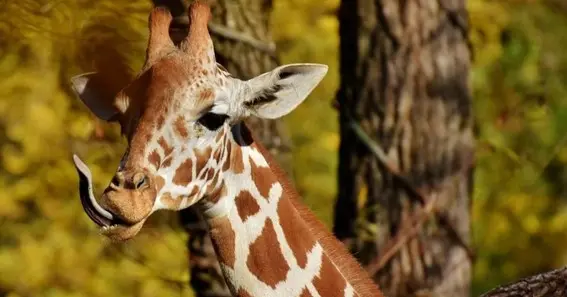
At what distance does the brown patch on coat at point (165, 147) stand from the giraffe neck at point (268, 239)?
0.30 m

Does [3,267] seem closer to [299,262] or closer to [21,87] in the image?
[21,87]

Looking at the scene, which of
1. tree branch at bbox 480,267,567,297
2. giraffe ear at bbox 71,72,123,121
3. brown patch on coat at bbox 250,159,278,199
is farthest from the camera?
tree branch at bbox 480,267,567,297

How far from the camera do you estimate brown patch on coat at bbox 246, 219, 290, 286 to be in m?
5.11

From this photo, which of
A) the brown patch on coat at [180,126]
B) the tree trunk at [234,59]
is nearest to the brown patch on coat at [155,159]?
the brown patch on coat at [180,126]

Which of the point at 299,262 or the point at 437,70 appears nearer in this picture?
the point at 299,262

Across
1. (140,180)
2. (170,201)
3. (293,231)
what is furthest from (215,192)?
(140,180)

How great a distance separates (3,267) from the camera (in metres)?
9.80

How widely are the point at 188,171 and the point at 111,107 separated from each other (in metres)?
0.56

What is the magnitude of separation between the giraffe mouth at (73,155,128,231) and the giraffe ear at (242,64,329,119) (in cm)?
70

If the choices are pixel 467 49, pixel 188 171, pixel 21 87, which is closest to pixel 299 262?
pixel 188 171

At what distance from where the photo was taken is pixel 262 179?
5184 millimetres

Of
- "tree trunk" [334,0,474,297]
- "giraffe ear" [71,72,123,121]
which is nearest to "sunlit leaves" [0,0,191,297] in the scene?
"tree trunk" [334,0,474,297]

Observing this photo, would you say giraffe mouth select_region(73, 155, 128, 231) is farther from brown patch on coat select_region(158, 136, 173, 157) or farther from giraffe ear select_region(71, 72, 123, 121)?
giraffe ear select_region(71, 72, 123, 121)

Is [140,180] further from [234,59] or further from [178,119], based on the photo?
[234,59]
